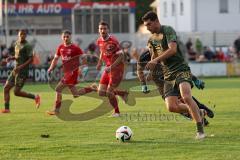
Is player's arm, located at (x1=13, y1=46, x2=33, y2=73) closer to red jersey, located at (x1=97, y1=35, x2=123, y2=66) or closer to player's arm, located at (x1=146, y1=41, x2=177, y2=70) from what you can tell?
red jersey, located at (x1=97, y1=35, x2=123, y2=66)

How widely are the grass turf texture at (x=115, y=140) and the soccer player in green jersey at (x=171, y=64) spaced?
55 cm

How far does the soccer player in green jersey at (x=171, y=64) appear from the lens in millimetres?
12461

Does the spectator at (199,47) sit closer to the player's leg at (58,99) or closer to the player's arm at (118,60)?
the player's leg at (58,99)

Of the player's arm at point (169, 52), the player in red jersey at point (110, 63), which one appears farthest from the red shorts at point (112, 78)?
the player's arm at point (169, 52)

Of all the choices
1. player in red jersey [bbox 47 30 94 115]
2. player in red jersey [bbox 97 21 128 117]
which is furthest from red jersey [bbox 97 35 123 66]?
player in red jersey [bbox 47 30 94 115]

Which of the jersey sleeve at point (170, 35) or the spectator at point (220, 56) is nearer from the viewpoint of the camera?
the jersey sleeve at point (170, 35)

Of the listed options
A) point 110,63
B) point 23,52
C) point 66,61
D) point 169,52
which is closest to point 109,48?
point 110,63

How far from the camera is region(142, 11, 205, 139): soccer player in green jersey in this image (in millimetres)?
12461

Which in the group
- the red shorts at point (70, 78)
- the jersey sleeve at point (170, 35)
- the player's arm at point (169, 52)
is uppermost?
the jersey sleeve at point (170, 35)

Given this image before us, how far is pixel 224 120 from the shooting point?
1608 cm

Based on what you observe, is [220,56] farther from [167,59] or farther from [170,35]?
[170,35]

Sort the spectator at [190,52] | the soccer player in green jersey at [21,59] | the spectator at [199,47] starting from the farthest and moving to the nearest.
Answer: the spectator at [199,47]
the spectator at [190,52]
the soccer player in green jersey at [21,59]

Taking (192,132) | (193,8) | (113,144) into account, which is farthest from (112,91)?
(193,8)

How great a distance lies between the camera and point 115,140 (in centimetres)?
1280
